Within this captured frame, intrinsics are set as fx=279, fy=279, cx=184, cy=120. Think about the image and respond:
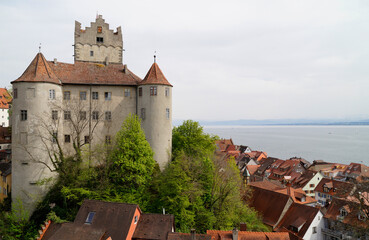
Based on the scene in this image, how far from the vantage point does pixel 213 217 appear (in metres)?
29.9

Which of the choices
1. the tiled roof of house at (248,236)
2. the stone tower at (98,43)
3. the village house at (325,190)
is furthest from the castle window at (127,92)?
the village house at (325,190)

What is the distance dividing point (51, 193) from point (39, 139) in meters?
6.13

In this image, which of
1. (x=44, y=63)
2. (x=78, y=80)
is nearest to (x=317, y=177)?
(x=78, y=80)

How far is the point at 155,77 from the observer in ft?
112

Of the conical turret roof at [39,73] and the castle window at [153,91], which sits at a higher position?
the conical turret roof at [39,73]

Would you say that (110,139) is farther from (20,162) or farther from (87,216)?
(87,216)

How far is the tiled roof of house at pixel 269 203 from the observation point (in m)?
37.2

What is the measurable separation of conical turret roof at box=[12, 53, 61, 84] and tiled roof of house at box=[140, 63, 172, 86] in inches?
404

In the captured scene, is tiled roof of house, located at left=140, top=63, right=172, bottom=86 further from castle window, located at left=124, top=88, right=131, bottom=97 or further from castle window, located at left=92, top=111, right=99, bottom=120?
castle window, located at left=92, top=111, right=99, bottom=120

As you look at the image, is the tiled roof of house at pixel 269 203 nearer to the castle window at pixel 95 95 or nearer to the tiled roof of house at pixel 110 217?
the tiled roof of house at pixel 110 217

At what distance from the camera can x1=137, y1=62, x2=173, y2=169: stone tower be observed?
3384 centimetres

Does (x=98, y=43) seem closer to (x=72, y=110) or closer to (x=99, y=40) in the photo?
(x=99, y=40)

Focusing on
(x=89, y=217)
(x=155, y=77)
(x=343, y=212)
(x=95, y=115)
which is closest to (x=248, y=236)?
(x=89, y=217)

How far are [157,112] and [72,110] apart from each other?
1021 cm
